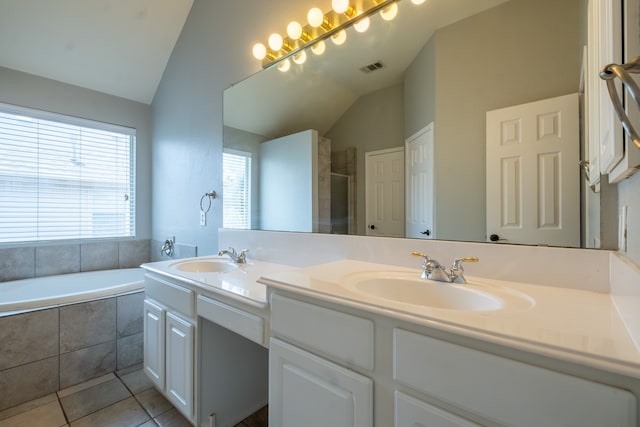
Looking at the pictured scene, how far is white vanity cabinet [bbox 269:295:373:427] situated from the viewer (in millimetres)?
736

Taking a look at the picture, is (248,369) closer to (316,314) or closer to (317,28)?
(316,314)

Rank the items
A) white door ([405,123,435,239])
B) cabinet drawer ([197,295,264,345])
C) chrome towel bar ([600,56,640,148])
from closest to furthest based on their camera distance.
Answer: chrome towel bar ([600,56,640,148]) < cabinet drawer ([197,295,264,345]) < white door ([405,123,435,239])

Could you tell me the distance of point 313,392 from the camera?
838 mm

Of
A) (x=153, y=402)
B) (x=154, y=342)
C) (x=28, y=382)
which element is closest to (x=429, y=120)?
(x=154, y=342)

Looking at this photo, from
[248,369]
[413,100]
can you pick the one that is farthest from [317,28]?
[248,369]

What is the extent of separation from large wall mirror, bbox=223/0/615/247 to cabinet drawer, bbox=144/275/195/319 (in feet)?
2.12

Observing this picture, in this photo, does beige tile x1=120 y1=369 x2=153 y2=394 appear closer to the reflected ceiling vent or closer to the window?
the window

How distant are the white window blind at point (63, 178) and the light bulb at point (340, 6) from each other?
248cm

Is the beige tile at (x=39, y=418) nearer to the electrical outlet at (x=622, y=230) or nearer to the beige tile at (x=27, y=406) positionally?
the beige tile at (x=27, y=406)

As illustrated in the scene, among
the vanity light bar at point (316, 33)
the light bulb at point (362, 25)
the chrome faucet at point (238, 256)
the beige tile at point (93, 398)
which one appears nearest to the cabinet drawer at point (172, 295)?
the chrome faucet at point (238, 256)

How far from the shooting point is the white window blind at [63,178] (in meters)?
2.28

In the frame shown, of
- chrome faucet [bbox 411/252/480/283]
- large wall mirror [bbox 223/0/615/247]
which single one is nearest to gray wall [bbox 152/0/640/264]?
large wall mirror [bbox 223/0/615/247]

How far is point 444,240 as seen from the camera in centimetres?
112

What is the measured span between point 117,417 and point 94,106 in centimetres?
261
